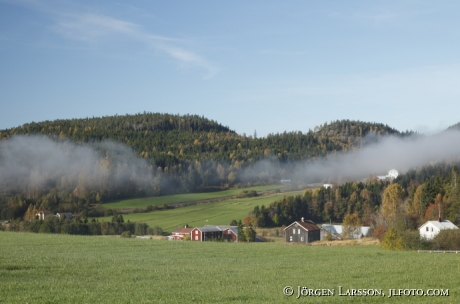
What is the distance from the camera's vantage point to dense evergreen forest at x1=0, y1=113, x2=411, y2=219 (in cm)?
12735

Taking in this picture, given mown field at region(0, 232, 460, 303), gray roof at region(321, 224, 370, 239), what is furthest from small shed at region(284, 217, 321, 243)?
mown field at region(0, 232, 460, 303)

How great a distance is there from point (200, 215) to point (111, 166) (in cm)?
5871

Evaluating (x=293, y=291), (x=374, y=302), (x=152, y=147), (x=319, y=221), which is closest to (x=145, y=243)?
(x=293, y=291)

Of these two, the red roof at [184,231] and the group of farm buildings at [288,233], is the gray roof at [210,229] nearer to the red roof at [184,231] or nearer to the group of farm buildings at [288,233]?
the group of farm buildings at [288,233]

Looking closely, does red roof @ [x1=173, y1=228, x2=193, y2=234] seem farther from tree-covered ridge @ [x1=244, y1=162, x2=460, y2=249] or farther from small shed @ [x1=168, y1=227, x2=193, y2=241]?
tree-covered ridge @ [x1=244, y1=162, x2=460, y2=249]

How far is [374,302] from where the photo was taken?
18.3 meters

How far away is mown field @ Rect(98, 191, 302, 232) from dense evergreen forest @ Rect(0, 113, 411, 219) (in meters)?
16.4

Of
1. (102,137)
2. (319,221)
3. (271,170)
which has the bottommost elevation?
(319,221)

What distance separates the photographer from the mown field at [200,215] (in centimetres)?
9294

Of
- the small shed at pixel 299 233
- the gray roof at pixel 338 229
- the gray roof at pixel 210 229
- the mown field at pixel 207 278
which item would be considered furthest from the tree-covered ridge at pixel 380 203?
the mown field at pixel 207 278

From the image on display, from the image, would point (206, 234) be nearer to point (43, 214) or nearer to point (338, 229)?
point (338, 229)

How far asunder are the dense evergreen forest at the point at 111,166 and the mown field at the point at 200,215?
53.9ft

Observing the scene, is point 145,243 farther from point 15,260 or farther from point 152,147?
point 152,147

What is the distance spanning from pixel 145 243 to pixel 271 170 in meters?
111
